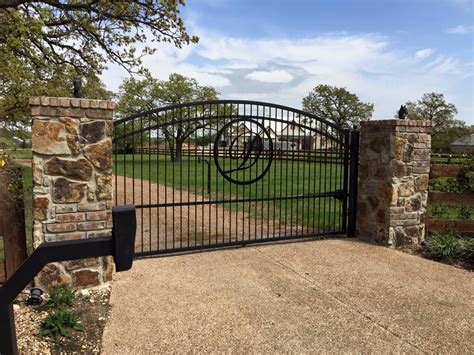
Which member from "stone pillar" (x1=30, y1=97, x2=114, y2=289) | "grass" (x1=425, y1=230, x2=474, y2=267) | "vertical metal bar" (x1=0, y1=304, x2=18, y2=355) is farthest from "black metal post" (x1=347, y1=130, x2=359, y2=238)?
"vertical metal bar" (x1=0, y1=304, x2=18, y2=355)

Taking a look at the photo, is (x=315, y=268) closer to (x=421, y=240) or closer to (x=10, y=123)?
(x=421, y=240)

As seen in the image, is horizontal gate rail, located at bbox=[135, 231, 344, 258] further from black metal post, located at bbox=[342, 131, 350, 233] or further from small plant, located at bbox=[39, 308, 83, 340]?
small plant, located at bbox=[39, 308, 83, 340]

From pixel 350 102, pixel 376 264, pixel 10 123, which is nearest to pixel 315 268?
pixel 376 264

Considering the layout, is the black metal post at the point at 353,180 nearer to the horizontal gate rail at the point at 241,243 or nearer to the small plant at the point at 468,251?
the horizontal gate rail at the point at 241,243

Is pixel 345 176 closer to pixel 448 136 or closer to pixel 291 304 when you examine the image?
pixel 291 304

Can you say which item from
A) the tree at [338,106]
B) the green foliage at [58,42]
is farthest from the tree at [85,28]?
the tree at [338,106]

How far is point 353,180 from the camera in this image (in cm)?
605

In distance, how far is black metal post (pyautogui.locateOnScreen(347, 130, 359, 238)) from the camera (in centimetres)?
601

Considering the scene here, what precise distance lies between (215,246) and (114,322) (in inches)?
86.7

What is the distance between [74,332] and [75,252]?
7.02ft

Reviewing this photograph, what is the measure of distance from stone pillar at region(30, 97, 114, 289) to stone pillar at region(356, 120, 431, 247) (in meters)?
3.85

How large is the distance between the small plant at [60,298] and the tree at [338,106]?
45.0 meters

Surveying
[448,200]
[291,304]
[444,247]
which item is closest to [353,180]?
[448,200]

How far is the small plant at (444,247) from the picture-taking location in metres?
5.12
